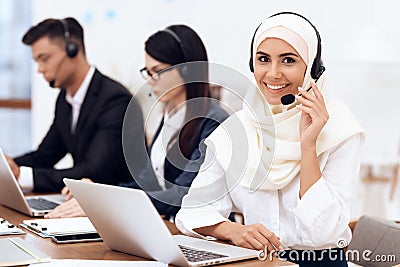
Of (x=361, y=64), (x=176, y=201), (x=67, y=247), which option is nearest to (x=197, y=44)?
(x=176, y=201)

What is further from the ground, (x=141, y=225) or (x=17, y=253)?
(x=141, y=225)

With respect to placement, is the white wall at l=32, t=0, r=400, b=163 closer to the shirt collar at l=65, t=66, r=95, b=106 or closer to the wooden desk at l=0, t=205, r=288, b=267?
the shirt collar at l=65, t=66, r=95, b=106

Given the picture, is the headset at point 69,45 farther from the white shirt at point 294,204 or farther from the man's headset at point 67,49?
the white shirt at point 294,204

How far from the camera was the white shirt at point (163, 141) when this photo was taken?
2.13 m

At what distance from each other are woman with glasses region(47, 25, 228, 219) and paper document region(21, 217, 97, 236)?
87 mm

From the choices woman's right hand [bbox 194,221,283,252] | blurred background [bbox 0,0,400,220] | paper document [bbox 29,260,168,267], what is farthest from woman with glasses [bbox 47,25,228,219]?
blurred background [bbox 0,0,400,220]

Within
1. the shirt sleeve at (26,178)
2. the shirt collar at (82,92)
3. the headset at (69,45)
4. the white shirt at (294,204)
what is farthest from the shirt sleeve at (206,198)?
the headset at (69,45)

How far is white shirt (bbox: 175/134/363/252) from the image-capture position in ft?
5.47

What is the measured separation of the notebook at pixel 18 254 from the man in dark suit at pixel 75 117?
0.93 metres

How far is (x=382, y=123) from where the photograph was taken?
164 inches

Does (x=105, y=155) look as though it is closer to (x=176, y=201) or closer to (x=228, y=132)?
(x=176, y=201)

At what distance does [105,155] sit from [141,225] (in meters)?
1.30

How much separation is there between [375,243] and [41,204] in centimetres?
103

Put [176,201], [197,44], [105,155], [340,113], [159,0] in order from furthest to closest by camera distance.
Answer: [159,0] < [105,155] < [197,44] < [176,201] < [340,113]
